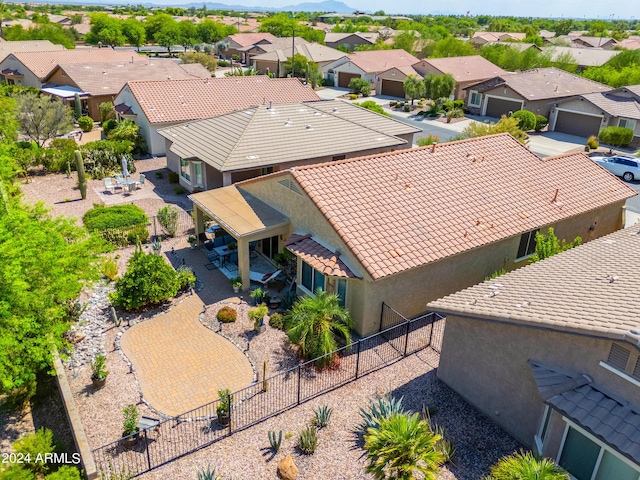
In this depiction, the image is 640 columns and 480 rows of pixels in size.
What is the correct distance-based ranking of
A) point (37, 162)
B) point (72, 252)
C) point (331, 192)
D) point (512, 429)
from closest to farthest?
point (512, 429) → point (72, 252) → point (331, 192) → point (37, 162)

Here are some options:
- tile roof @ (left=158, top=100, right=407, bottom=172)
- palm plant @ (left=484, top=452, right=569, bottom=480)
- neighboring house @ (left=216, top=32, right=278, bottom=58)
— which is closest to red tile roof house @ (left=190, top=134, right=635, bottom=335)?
tile roof @ (left=158, top=100, right=407, bottom=172)

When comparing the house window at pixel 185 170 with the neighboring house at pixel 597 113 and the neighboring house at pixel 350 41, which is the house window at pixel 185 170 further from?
the neighboring house at pixel 350 41

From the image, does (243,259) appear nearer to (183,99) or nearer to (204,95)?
(183,99)

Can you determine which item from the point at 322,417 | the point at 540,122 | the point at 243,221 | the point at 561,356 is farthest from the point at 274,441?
the point at 540,122

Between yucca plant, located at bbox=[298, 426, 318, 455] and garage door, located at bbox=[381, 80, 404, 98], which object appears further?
garage door, located at bbox=[381, 80, 404, 98]

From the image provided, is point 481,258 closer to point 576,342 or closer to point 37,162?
point 576,342

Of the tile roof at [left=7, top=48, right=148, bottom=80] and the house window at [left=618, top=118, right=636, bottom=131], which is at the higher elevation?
the tile roof at [left=7, top=48, right=148, bottom=80]

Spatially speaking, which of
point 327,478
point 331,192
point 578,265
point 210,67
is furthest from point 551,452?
point 210,67

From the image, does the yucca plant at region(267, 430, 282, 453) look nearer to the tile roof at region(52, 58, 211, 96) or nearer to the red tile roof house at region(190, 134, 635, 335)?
the red tile roof house at region(190, 134, 635, 335)
